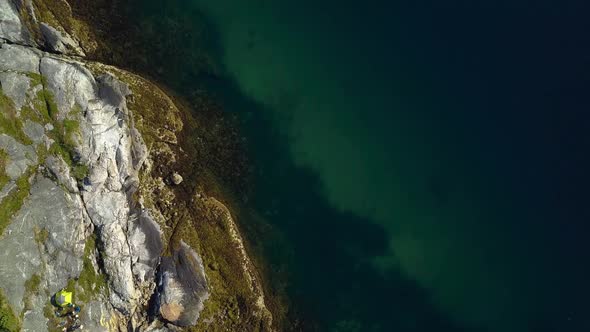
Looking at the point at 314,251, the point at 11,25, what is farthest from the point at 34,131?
the point at 314,251

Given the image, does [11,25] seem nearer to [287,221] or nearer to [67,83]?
[67,83]

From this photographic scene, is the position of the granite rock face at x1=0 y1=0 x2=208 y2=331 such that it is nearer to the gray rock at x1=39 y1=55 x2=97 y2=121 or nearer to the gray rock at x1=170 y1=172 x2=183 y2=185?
the gray rock at x1=39 y1=55 x2=97 y2=121

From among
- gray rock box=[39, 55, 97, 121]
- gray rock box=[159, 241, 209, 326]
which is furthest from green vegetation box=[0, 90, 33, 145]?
gray rock box=[159, 241, 209, 326]

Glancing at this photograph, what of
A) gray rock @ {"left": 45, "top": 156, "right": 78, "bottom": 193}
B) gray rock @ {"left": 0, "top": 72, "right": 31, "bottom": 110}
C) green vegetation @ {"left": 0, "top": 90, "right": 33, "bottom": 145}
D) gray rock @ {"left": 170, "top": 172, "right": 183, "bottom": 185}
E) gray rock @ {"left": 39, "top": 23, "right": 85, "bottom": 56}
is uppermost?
gray rock @ {"left": 39, "top": 23, "right": 85, "bottom": 56}

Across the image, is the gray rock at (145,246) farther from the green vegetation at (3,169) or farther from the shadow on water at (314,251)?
the green vegetation at (3,169)

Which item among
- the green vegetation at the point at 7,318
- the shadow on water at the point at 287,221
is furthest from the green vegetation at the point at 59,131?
the green vegetation at the point at 7,318

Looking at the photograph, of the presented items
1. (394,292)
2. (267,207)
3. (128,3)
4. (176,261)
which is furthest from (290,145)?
(128,3)
